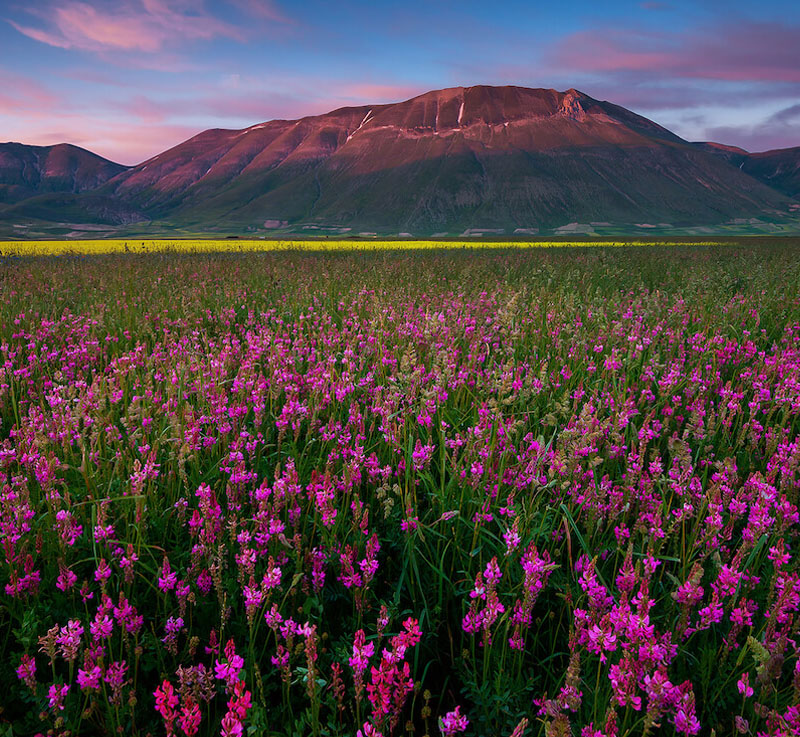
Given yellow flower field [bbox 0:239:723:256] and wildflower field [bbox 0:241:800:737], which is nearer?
wildflower field [bbox 0:241:800:737]

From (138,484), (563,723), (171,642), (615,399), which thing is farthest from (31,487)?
(615,399)

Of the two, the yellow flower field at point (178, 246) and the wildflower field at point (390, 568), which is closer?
the wildflower field at point (390, 568)

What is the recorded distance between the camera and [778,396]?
3.26 metres

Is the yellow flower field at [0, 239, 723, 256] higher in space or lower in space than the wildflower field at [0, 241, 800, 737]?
higher

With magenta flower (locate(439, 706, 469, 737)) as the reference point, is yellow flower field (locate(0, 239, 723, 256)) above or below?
above

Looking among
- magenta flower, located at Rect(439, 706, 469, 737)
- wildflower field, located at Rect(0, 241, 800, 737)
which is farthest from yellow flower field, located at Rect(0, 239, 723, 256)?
magenta flower, located at Rect(439, 706, 469, 737)

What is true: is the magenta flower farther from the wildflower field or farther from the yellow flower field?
the yellow flower field

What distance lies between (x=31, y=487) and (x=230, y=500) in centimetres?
113

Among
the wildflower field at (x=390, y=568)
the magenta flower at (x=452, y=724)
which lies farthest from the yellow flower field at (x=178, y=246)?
the magenta flower at (x=452, y=724)

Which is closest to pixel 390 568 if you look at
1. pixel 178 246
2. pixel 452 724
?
pixel 452 724

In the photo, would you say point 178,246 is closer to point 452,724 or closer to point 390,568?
point 390,568

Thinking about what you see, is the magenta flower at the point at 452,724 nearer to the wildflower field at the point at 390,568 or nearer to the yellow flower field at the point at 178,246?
A: the wildflower field at the point at 390,568

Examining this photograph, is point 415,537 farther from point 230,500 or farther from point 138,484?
point 138,484

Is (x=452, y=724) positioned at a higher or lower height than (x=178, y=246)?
lower
